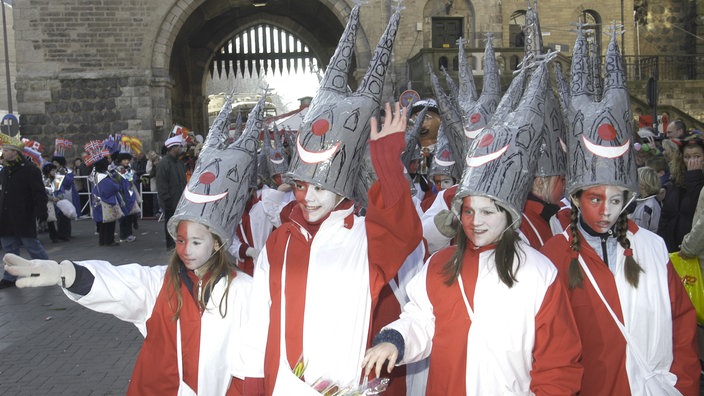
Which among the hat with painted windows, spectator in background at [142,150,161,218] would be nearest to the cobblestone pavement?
the hat with painted windows

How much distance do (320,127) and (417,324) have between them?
3.20 feet

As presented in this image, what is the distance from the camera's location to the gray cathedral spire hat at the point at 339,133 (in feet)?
10.6

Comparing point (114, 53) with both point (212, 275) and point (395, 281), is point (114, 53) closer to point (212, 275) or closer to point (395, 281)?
point (395, 281)

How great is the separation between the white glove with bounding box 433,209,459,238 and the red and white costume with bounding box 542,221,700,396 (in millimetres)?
1042

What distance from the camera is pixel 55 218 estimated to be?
14.0m

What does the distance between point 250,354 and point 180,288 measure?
1.58ft

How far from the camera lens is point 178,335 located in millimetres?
3393

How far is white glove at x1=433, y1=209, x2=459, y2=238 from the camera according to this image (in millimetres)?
4219

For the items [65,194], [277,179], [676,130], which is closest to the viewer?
[277,179]

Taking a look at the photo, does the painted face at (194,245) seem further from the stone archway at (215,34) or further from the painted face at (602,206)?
the stone archway at (215,34)

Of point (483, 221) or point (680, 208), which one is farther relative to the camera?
point (680, 208)

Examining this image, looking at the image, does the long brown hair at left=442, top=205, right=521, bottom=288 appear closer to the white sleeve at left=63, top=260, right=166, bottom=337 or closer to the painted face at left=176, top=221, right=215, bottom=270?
the painted face at left=176, top=221, right=215, bottom=270

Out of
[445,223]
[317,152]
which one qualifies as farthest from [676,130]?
[317,152]

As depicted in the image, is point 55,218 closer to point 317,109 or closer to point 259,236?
point 259,236
